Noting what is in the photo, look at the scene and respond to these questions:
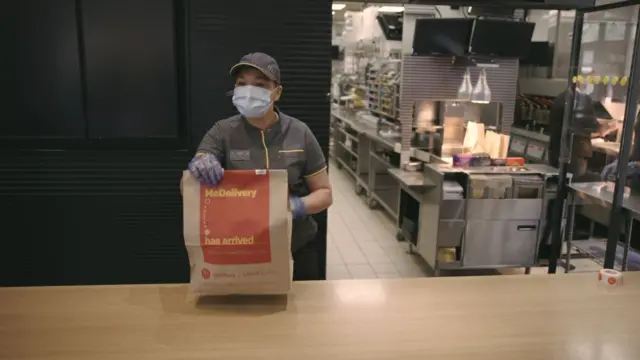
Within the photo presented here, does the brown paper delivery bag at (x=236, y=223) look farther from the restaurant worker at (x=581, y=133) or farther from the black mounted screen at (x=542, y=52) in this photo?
the black mounted screen at (x=542, y=52)

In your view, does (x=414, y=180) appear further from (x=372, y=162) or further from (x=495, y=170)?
(x=372, y=162)

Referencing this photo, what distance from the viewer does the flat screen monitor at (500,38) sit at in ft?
18.6

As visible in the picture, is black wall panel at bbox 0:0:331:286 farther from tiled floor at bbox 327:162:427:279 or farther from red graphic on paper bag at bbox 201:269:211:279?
tiled floor at bbox 327:162:427:279

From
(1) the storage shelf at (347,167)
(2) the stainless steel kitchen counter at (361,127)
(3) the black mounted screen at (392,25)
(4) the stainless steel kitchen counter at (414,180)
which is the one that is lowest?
(1) the storage shelf at (347,167)

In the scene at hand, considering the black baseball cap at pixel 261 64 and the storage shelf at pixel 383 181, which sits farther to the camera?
the storage shelf at pixel 383 181

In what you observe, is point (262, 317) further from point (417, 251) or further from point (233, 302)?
point (417, 251)

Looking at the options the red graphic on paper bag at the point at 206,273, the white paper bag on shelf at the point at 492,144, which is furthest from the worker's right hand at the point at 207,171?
the white paper bag on shelf at the point at 492,144

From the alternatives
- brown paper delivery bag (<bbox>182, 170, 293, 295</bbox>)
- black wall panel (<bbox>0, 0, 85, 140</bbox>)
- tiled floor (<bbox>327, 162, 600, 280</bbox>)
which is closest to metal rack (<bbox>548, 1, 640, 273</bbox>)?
tiled floor (<bbox>327, 162, 600, 280</bbox>)

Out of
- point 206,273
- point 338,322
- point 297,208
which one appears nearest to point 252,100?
point 297,208

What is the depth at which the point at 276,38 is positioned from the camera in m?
3.29

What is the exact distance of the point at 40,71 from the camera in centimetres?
321

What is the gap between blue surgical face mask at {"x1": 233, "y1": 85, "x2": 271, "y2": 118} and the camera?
220 centimetres

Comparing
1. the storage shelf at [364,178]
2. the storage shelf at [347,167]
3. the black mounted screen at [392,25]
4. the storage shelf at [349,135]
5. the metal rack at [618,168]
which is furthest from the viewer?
the storage shelf at [347,167]

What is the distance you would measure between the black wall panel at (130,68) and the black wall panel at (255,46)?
15 cm
